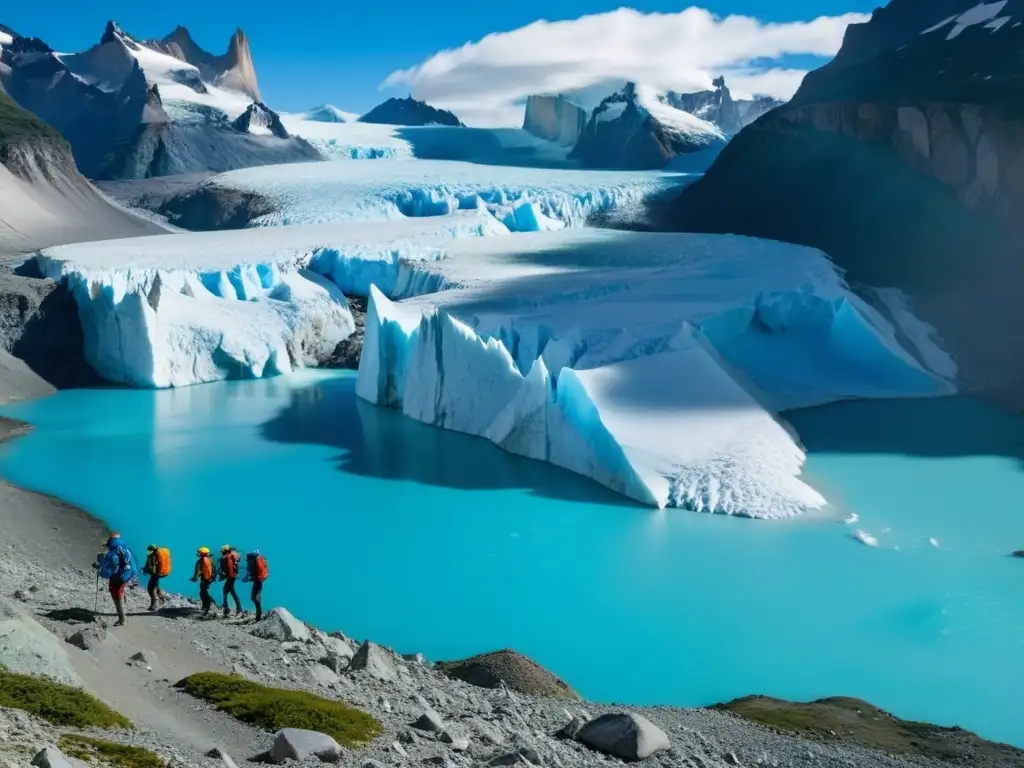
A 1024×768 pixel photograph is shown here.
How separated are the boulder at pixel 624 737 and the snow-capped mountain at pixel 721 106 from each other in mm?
61845

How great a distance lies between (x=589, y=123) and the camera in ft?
194

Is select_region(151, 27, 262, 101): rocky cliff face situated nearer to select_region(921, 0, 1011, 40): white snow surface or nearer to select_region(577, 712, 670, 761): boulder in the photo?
select_region(921, 0, 1011, 40): white snow surface

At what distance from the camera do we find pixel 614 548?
12.8 metres

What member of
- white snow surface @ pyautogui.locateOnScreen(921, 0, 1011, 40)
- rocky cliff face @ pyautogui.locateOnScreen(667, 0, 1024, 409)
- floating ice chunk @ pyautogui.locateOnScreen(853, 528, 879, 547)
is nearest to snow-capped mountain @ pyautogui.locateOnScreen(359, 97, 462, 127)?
rocky cliff face @ pyautogui.locateOnScreen(667, 0, 1024, 409)

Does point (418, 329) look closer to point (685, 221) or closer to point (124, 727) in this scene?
point (124, 727)

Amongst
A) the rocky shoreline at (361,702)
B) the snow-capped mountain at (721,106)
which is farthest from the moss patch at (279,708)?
the snow-capped mountain at (721,106)

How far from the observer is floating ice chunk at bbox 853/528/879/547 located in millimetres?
12656

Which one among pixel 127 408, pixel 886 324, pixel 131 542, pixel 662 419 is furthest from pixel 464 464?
pixel 886 324

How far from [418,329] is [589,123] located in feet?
138

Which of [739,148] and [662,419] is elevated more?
[739,148]

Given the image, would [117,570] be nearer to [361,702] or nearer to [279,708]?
[361,702]

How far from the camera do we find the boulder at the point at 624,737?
6.78 m

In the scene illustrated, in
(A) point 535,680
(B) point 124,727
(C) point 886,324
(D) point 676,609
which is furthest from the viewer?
(C) point 886,324

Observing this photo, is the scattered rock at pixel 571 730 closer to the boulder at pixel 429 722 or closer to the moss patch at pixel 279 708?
the boulder at pixel 429 722
